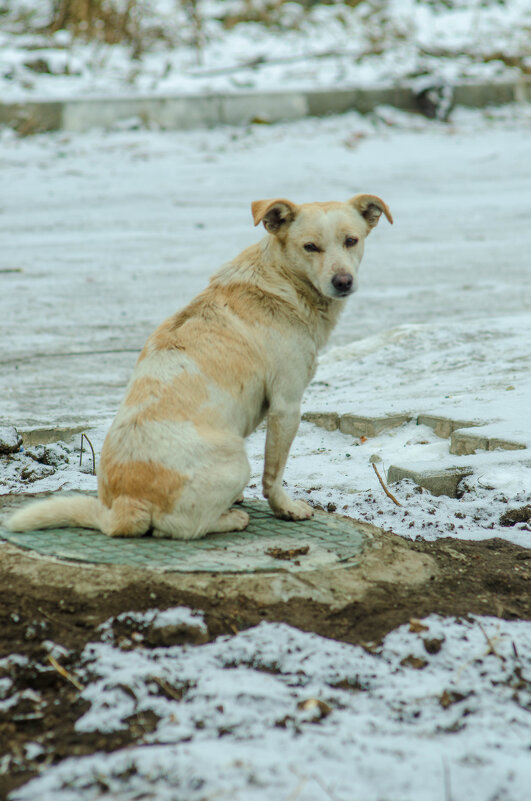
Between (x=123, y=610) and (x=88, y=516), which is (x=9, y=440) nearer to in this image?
(x=88, y=516)

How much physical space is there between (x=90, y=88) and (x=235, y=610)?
1364 centimetres

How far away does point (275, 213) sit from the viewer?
13.6 feet

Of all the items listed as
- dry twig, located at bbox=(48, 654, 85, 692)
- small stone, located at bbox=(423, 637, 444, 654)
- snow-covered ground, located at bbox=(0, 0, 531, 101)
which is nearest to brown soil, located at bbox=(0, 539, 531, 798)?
dry twig, located at bbox=(48, 654, 85, 692)

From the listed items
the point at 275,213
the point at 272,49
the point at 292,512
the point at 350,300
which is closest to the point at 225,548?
the point at 292,512

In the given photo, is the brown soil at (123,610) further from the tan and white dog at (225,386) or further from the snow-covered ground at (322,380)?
the tan and white dog at (225,386)

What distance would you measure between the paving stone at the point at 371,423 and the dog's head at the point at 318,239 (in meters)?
1.43

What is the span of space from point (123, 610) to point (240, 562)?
1.75ft

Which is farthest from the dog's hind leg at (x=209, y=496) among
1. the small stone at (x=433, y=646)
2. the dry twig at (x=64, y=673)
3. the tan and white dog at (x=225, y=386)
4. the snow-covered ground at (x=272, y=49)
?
the snow-covered ground at (x=272, y=49)

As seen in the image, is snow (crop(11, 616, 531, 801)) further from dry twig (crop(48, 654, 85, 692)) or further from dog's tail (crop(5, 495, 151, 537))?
dog's tail (crop(5, 495, 151, 537))

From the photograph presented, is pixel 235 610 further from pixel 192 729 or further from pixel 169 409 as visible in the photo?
pixel 169 409

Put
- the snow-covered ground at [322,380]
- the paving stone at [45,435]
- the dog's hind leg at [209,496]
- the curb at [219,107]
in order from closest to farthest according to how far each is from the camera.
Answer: the snow-covered ground at [322,380]
the dog's hind leg at [209,496]
the paving stone at [45,435]
the curb at [219,107]

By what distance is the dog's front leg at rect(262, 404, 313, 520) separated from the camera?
403 cm

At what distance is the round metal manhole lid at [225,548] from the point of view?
3.37 m

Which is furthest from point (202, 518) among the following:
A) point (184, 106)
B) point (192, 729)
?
point (184, 106)
